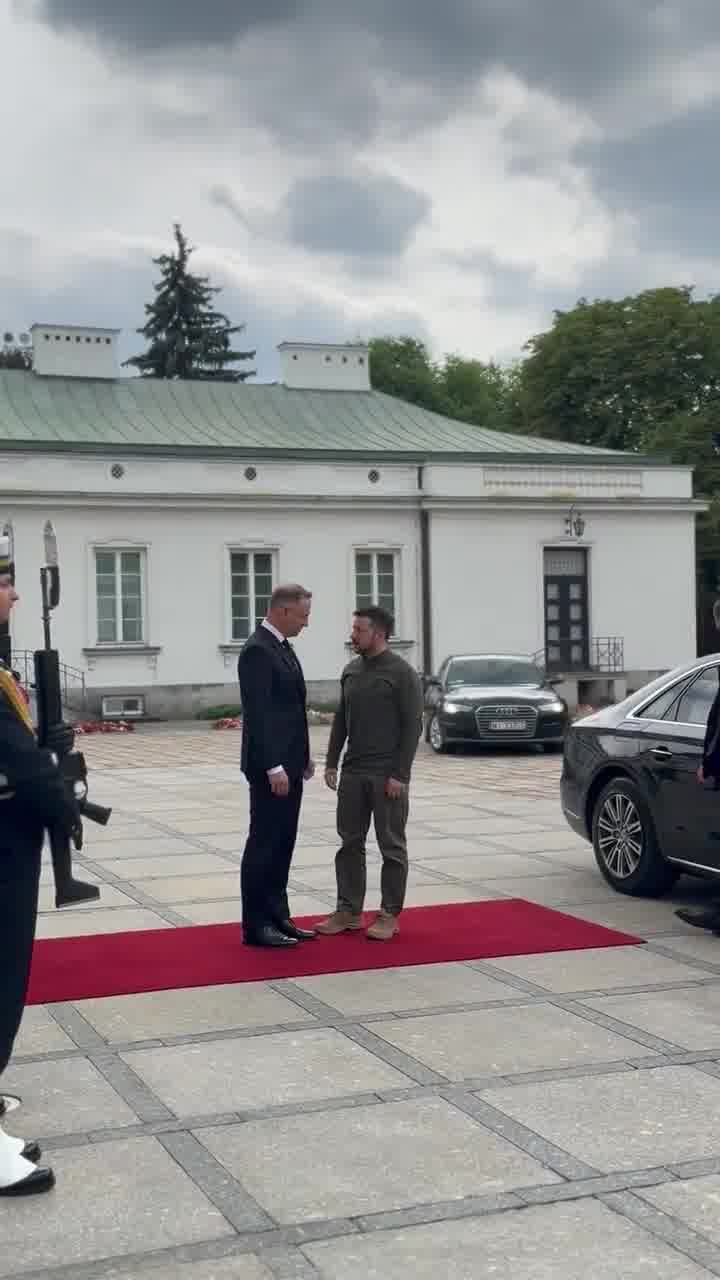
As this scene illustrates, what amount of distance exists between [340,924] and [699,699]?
8.84 feet

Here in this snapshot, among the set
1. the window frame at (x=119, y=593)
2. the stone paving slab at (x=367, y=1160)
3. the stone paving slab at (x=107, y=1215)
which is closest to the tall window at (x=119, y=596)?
the window frame at (x=119, y=593)

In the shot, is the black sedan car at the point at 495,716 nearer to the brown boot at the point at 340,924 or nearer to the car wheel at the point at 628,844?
the car wheel at the point at 628,844

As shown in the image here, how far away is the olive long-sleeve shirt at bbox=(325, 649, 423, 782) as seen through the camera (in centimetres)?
831

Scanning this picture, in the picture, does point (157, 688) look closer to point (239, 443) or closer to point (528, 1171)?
point (239, 443)

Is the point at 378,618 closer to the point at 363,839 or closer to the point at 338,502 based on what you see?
the point at 363,839

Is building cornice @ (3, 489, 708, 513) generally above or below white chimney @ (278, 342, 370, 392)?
below

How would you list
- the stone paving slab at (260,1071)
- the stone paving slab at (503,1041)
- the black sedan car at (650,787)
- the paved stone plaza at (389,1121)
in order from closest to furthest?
the paved stone plaza at (389,1121), the stone paving slab at (260,1071), the stone paving slab at (503,1041), the black sedan car at (650,787)

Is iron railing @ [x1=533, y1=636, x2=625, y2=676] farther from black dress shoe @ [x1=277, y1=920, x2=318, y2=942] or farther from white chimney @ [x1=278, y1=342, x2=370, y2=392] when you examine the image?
black dress shoe @ [x1=277, y1=920, x2=318, y2=942]

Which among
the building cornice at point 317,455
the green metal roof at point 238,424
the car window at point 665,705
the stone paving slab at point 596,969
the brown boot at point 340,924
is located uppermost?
the green metal roof at point 238,424

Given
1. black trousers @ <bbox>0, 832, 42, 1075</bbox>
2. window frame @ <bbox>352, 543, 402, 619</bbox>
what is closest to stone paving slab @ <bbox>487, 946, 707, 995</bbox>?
black trousers @ <bbox>0, 832, 42, 1075</bbox>

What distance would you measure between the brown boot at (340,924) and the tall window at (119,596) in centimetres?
2458

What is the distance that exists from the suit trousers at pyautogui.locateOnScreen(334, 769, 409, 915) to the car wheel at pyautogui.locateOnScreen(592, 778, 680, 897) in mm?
1774

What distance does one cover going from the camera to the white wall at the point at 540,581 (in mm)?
34906

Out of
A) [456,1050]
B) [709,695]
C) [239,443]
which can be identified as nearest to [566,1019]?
[456,1050]
